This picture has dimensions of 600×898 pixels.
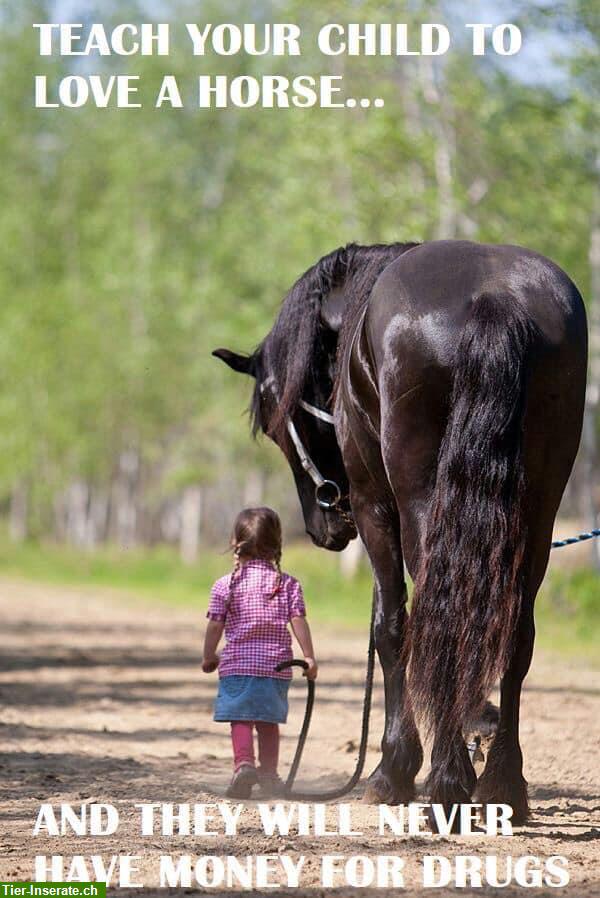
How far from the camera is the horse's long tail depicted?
496 cm

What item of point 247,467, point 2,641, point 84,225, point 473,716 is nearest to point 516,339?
point 473,716

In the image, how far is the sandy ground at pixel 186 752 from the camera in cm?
476

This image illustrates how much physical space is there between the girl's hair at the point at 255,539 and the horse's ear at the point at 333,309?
0.85 m

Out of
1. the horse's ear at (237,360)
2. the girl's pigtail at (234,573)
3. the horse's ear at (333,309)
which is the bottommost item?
the girl's pigtail at (234,573)

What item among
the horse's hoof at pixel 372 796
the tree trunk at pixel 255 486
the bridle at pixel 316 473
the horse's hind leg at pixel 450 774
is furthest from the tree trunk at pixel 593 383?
the tree trunk at pixel 255 486

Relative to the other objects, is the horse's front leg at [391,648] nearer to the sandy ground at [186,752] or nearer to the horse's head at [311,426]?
the sandy ground at [186,752]

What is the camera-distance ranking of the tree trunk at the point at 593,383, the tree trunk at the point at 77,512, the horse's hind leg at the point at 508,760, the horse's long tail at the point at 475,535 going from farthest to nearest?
→ the tree trunk at the point at 77,512
the tree trunk at the point at 593,383
the horse's hind leg at the point at 508,760
the horse's long tail at the point at 475,535

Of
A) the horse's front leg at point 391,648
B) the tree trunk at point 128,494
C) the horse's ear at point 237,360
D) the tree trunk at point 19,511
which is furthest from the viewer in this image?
the tree trunk at point 19,511

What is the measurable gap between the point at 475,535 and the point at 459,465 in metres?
0.24

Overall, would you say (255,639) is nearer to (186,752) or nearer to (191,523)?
(186,752)

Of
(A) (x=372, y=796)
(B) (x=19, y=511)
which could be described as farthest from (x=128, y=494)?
(A) (x=372, y=796)

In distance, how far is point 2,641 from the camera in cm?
1512

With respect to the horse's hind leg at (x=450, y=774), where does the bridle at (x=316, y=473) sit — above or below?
above

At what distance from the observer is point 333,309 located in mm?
6336
